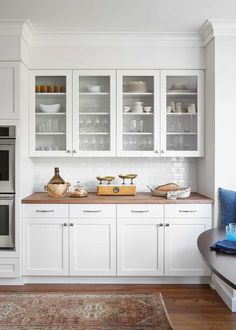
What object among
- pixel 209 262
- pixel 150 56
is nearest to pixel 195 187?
pixel 150 56

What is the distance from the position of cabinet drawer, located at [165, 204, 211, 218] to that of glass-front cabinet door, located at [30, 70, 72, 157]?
1.27 m

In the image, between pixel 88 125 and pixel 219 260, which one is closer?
pixel 219 260

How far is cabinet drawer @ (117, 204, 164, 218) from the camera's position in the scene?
356cm

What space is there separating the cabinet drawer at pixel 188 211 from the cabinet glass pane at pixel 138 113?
739 mm

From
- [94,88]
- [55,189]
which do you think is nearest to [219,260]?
[55,189]

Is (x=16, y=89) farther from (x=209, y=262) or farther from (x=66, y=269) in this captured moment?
(x=209, y=262)

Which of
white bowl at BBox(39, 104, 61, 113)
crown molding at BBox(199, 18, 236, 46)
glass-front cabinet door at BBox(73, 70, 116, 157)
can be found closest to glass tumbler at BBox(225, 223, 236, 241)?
glass-front cabinet door at BBox(73, 70, 116, 157)

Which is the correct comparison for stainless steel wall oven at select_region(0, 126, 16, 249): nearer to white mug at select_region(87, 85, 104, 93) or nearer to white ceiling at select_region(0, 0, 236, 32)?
white mug at select_region(87, 85, 104, 93)

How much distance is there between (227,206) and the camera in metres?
3.39

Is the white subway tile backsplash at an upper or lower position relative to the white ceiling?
lower

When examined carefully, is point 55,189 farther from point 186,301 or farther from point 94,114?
point 186,301

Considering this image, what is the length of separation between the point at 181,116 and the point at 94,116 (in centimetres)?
98

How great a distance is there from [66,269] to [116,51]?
240cm

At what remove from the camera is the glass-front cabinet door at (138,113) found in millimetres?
3859
